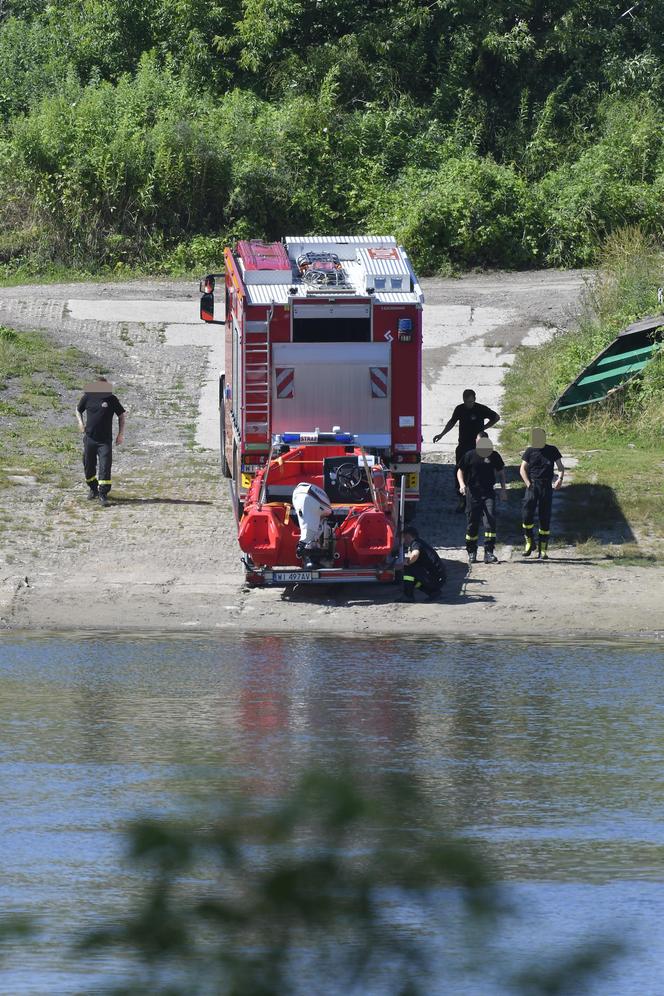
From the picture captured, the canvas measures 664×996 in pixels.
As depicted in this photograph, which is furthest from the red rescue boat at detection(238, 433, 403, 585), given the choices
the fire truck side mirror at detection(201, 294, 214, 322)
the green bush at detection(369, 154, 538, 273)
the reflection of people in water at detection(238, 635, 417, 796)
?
the green bush at detection(369, 154, 538, 273)

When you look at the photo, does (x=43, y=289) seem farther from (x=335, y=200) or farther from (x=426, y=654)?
(x=426, y=654)

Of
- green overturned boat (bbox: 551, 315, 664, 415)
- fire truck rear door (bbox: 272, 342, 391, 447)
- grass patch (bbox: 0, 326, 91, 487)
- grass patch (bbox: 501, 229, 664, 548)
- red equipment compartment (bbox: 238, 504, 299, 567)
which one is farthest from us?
green overturned boat (bbox: 551, 315, 664, 415)

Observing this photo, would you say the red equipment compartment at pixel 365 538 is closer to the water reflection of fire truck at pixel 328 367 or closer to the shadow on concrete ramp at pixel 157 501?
the water reflection of fire truck at pixel 328 367

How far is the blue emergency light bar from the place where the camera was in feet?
49.0

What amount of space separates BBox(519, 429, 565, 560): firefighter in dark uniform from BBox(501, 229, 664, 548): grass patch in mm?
867

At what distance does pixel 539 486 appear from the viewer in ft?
48.5

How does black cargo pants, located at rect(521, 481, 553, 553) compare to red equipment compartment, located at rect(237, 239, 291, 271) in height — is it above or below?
below

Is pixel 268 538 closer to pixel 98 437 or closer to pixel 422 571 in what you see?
pixel 422 571

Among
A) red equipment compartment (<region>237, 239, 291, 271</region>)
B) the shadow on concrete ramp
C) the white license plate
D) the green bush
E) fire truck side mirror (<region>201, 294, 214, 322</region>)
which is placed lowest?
the white license plate

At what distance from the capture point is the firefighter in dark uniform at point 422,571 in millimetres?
13656

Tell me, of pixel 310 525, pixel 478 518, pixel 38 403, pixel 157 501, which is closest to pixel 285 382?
pixel 310 525

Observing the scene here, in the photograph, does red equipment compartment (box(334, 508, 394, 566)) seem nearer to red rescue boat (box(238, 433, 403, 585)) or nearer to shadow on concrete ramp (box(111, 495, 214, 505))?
red rescue boat (box(238, 433, 403, 585))

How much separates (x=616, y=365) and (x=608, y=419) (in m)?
1.07

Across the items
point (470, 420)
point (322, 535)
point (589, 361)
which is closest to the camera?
point (322, 535)
